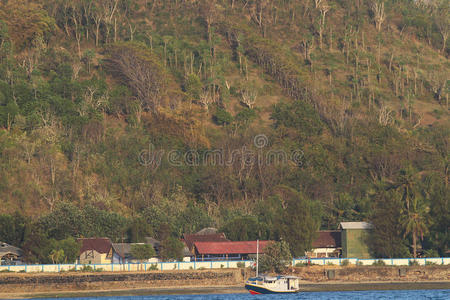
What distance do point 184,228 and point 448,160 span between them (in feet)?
171

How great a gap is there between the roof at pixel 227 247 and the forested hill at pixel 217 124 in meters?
4.33

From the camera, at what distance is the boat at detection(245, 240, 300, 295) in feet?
279

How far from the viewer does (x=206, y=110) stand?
160 m

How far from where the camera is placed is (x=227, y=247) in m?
101

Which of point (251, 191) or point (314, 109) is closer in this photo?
point (251, 191)

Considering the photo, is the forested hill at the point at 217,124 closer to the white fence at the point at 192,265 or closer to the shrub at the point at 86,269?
the white fence at the point at 192,265

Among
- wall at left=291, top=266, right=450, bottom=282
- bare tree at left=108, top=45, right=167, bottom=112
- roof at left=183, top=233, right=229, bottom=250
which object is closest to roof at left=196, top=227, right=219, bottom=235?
roof at left=183, top=233, right=229, bottom=250

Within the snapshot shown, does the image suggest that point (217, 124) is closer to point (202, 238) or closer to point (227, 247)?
point (202, 238)

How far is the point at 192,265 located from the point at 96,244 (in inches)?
670

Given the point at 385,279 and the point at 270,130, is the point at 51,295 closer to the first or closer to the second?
the point at 385,279

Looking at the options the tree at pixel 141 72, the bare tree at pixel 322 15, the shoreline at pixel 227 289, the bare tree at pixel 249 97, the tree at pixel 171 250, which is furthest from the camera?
the bare tree at pixel 322 15

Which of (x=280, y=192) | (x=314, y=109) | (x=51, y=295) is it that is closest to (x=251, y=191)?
(x=280, y=192)

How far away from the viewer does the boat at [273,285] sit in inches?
3351

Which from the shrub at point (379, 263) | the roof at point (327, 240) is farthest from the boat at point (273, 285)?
the roof at point (327, 240)
